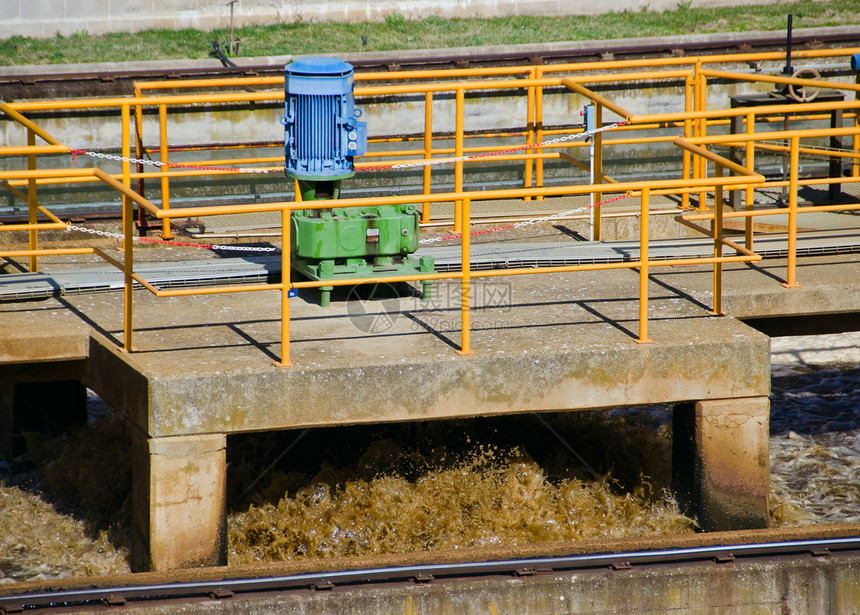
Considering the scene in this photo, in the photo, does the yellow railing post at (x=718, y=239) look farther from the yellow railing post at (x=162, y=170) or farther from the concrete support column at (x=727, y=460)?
the yellow railing post at (x=162, y=170)

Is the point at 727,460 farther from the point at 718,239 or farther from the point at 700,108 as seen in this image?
the point at 700,108

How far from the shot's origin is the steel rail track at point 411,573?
6.14 m

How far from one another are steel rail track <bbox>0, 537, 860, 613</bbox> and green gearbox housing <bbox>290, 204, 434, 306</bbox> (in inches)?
82.9

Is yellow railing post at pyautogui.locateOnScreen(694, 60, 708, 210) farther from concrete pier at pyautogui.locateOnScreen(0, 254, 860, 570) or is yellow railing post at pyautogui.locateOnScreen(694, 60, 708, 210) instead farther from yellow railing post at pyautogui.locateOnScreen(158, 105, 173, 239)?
yellow railing post at pyautogui.locateOnScreen(158, 105, 173, 239)

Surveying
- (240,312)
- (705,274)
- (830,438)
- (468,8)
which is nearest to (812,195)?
(830,438)

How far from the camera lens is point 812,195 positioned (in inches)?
448

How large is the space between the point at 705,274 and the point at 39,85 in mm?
11465

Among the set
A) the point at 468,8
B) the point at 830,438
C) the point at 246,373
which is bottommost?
the point at 830,438

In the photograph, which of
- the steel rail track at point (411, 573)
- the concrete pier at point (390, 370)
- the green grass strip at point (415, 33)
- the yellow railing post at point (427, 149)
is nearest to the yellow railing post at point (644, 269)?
the concrete pier at point (390, 370)

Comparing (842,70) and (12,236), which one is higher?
(842,70)

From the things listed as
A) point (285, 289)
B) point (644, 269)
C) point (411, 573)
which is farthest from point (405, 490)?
point (644, 269)

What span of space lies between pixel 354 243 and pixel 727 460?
287cm

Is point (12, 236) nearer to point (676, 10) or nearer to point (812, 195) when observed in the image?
point (812, 195)

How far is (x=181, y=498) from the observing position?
6.82 m
